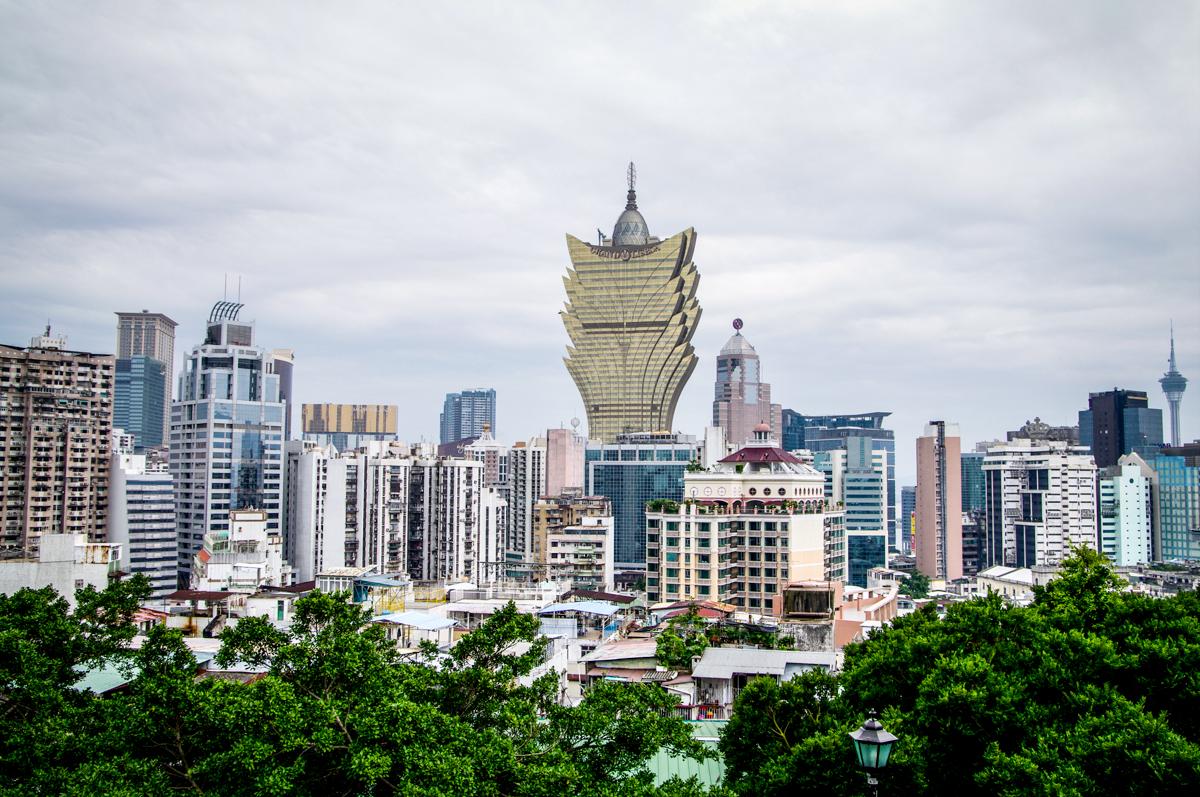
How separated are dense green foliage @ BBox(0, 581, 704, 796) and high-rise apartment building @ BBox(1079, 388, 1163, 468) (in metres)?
190

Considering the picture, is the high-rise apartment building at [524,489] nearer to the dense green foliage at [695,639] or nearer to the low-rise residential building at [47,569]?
the dense green foliage at [695,639]

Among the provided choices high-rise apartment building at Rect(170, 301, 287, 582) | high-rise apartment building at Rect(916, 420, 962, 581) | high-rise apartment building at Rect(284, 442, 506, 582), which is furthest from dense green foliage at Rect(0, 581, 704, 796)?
high-rise apartment building at Rect(916, 420, 962, 581)

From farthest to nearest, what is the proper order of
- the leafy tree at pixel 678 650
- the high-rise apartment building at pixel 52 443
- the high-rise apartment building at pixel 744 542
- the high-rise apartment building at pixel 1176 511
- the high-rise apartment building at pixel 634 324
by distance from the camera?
the high-rise apartment building at pixel 634 324 → the high-rise apartment building at pixel 1176 511 → the high-rise apartment building at pixel 52 443 → the high-rise apartment building at pixel 744 542 → the leafy tree at pixel 678 650

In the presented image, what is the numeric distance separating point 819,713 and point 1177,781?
7.37m

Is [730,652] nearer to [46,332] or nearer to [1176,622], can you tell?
[1176,622]

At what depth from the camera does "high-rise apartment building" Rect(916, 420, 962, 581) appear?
454ft

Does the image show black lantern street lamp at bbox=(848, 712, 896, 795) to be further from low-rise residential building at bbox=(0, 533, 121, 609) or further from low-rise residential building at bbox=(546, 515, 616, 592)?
low-rise residential building at bbox=(546, 515, 616, 592)

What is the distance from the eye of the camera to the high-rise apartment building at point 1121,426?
190 m

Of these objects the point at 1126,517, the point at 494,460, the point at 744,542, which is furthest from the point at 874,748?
the point at 494,460

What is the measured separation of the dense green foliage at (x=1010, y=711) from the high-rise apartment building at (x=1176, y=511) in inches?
5276

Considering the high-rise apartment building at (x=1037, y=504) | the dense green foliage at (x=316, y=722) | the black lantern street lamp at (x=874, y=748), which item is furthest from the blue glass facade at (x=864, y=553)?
the black lantern street lamp at (x=874, y=748)

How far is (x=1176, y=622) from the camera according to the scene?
837 inches

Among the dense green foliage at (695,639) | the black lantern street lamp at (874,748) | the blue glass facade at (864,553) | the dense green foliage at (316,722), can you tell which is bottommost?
the blue glass facade at (864,553)

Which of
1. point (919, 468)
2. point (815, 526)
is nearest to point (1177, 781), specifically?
point (815, 526)
